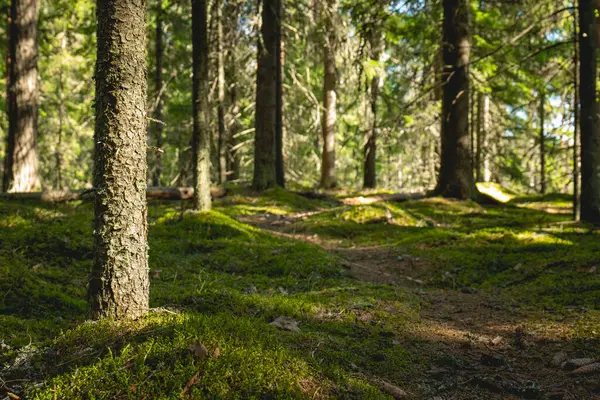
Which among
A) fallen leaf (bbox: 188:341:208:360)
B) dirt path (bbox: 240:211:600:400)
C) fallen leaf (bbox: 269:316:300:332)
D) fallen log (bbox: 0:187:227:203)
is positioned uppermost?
fallen log (bbox: 0:187:227:203)

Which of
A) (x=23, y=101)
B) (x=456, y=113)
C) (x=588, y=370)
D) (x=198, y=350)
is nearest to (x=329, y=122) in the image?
(x=456, y=113)

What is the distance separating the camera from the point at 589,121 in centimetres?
696

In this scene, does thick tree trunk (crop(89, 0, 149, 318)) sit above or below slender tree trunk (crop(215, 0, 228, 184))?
below

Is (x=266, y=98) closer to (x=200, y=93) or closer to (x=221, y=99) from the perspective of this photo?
(x=221, y=99)

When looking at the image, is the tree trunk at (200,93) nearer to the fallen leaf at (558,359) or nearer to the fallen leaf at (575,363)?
the fallen leaf at (558,359)

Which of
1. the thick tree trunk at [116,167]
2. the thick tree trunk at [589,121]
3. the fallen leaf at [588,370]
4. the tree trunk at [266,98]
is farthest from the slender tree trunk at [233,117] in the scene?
the fallen leaf at [588,370]

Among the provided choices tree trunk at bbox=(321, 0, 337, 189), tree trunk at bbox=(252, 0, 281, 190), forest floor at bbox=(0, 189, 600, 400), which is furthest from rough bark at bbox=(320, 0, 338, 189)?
forest floor at bbox=(0, 189, 600, 400)

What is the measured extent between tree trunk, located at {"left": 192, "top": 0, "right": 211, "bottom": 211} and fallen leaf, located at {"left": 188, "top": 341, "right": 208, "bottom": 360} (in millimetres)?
5590

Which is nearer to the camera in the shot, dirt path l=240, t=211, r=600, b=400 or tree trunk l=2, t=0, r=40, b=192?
dirt path l=240, t=211, r=600, b=400

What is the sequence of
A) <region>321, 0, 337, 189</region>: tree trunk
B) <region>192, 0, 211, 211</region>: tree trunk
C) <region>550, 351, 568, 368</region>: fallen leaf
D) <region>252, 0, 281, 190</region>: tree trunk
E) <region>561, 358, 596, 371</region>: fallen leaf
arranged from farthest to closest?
<region>321, 0, 337, 189</region>: tree trunk < <region>252, 0, 281, 190</region>: tree trunk < <region>192, 0, 211, 211</region>: tree trunk < <region>550, 351, 568, 368</region>: fallen leaf < <region>561, 358, 596, 371</region>: fallen leaf

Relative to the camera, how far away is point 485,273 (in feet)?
19.2

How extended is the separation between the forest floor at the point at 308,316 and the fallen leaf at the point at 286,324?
2cm

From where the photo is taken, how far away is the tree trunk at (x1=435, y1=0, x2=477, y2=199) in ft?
35.0

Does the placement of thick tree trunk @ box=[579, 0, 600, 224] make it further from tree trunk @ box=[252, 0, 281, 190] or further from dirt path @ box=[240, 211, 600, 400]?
tree trunk @ box=[252, 0, 281, 190]
